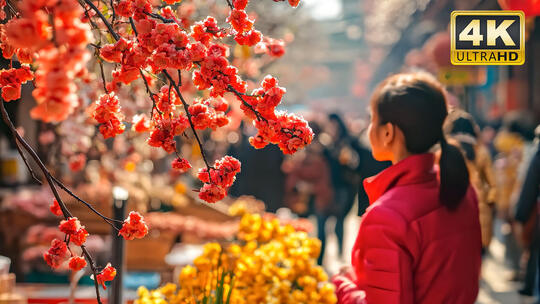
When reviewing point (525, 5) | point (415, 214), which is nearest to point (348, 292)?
point (415, 214)

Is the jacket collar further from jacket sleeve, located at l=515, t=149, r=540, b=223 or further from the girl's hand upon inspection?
jacket sleeve, located at l=515, t=149, r=540, b=223

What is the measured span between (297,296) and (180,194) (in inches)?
155

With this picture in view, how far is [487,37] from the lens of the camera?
261 centimetres

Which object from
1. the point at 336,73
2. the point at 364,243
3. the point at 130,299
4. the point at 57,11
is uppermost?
the point at 336,73

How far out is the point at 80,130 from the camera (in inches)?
230

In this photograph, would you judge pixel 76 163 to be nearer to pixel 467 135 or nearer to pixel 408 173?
pixel 467 135

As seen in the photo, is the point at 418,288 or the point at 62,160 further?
the point at 62,160

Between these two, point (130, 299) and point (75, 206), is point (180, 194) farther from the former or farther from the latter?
point (130, 299)

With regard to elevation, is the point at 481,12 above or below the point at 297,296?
above

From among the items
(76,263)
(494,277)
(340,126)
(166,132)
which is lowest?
(494,277)

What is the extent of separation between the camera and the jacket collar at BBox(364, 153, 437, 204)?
2.38m

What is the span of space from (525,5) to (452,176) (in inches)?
62.5

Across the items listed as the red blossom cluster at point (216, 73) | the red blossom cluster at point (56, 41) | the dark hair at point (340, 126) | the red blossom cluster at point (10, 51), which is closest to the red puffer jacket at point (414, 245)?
the red blossom cluster at point (216, 73)

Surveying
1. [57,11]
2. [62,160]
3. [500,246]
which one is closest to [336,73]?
[500,246]
